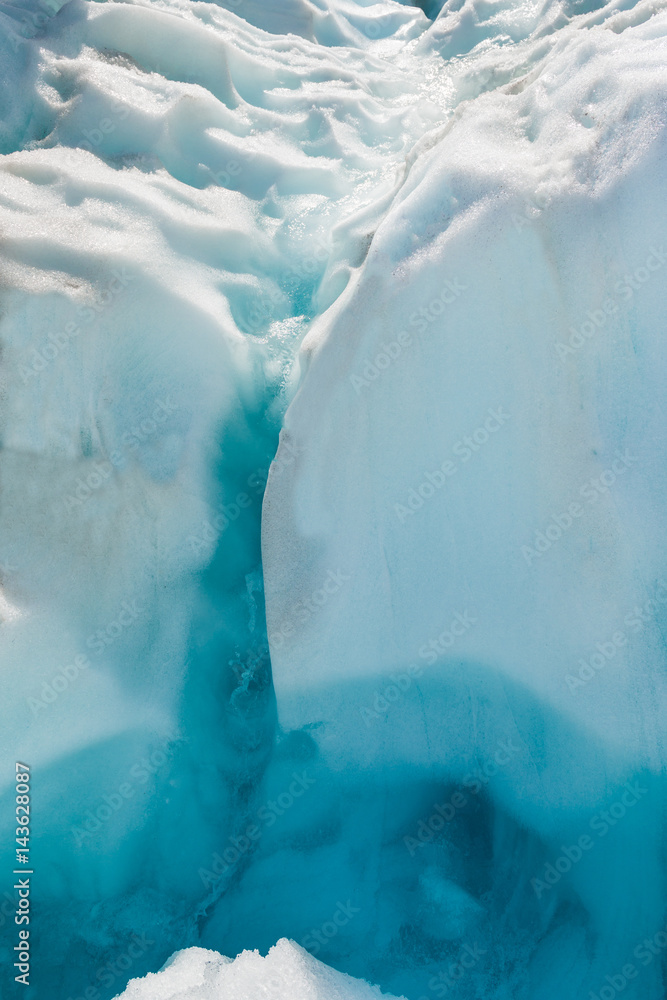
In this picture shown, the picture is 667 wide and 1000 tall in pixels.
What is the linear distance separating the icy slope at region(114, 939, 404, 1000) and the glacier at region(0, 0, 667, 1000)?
1 centimetres

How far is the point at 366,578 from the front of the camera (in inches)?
114

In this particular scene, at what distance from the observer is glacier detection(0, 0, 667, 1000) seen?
8.68ft

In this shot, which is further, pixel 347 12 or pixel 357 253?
pixel 347 12

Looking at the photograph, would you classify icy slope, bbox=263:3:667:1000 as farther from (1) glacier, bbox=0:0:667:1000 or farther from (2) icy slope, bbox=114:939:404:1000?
(2) icy slope, bbox=114:939:404:1000

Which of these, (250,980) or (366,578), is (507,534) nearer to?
(366,578)

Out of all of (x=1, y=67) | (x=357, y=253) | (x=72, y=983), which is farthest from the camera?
(x=1, y=67)

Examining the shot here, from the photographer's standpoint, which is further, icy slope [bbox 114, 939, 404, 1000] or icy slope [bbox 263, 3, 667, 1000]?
icy slope [bbox 263, 3, 667, 1000]

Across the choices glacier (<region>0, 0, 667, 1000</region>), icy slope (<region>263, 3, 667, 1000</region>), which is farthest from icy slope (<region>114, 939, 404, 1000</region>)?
icy slope (<region>263, 3, 667, 1000</region>)

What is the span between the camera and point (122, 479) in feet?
10.1

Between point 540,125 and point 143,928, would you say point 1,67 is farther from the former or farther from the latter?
point 143,928

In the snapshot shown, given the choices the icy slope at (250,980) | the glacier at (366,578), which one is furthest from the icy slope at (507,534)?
the icy slope at (250,980)

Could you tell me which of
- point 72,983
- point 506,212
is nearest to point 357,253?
point 506,212

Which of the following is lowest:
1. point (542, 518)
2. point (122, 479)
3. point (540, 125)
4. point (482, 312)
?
point (122, 479)

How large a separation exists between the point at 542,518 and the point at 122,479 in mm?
1838
